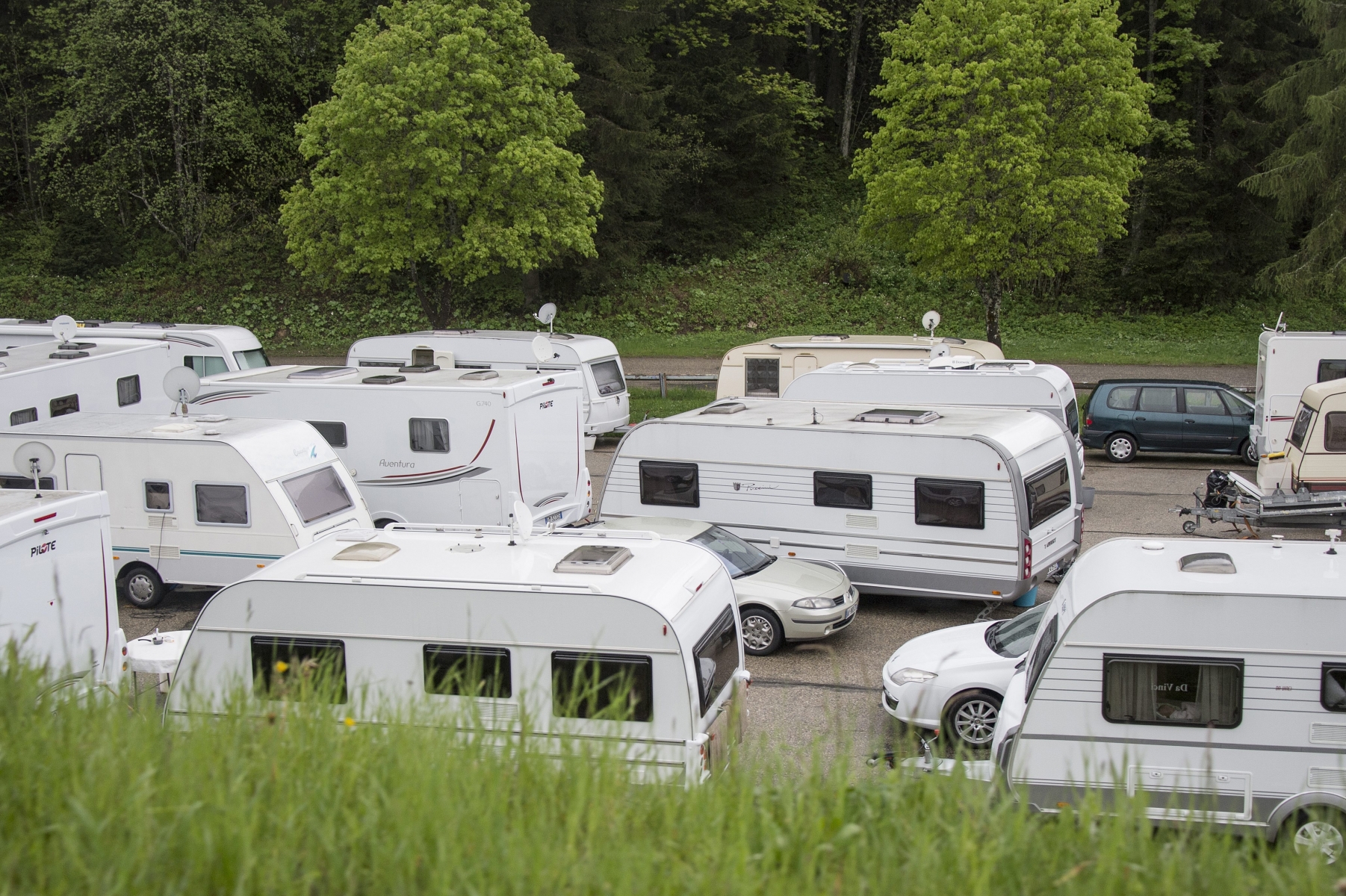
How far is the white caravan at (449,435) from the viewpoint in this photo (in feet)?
50.8

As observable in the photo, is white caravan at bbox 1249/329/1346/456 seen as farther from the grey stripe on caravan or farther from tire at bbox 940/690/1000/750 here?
the grey stripe on caravan

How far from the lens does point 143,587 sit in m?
13.7

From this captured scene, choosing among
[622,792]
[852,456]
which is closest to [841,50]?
[852,456]

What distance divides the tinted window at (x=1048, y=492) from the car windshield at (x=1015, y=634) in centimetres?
239

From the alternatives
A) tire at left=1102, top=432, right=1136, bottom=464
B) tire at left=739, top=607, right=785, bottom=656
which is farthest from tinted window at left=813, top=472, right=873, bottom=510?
tire at left=1102, top=432, right=1136, bottom=464

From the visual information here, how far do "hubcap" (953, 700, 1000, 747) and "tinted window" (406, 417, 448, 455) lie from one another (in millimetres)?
8524

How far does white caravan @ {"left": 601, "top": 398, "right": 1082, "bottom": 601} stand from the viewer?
41.5 ft

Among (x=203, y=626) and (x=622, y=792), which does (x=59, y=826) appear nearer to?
(x=622, y=792)

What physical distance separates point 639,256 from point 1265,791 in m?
33.5

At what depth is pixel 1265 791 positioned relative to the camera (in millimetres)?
7449

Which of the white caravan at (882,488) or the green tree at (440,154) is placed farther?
the green tree at (440,154)

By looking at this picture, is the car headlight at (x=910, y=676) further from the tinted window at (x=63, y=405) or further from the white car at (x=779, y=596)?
the tinted window at (x=63, y=405)

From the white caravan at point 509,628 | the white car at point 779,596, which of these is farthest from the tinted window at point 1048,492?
the white caravan at point 509,628

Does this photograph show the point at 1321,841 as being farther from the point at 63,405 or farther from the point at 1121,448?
the point at 63,405
